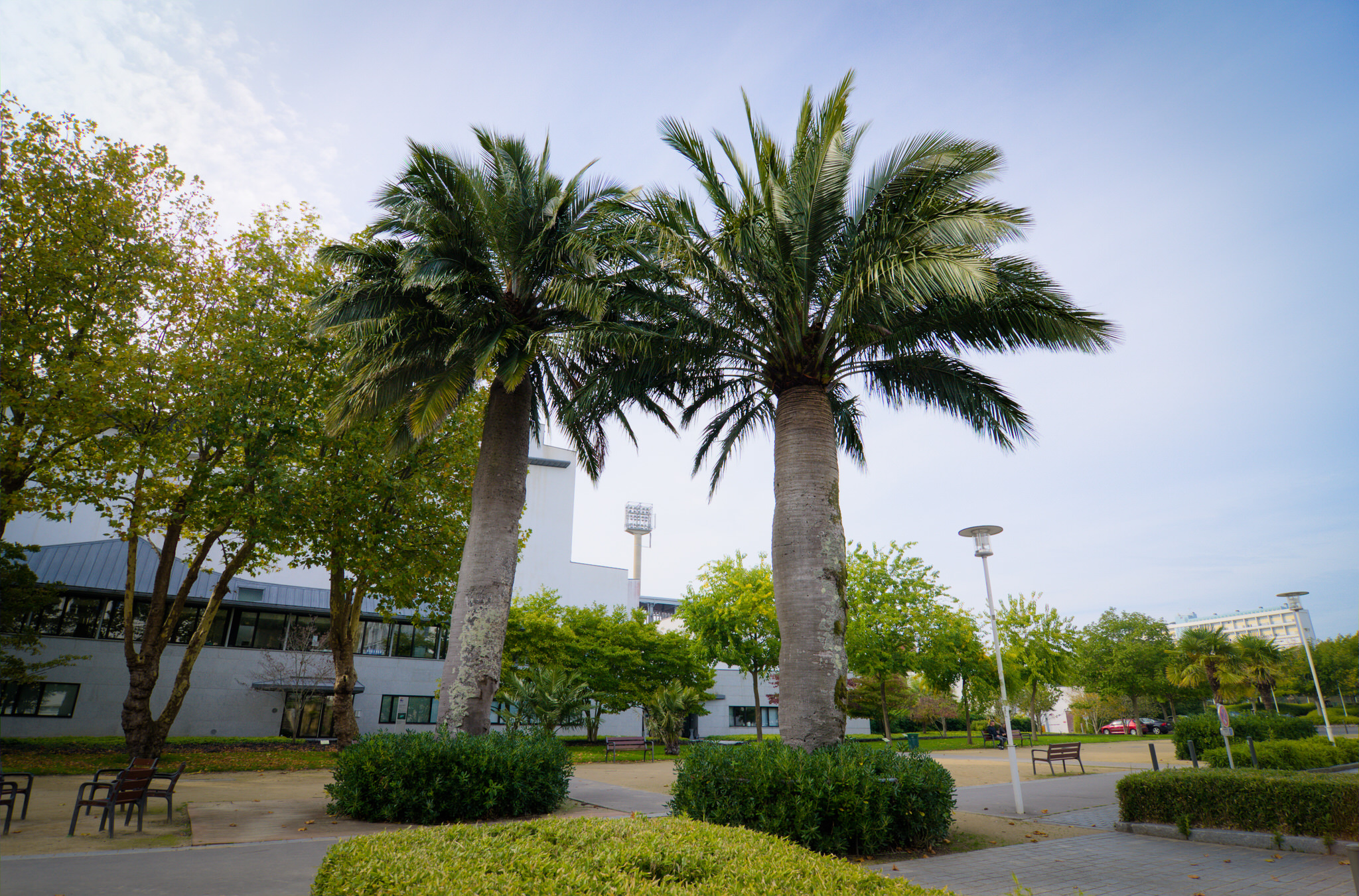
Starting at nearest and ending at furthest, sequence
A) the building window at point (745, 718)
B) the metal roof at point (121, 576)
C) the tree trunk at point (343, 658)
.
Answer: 1. the tree trunk at point (343, 658)
2. the metal roof at point (121, 576)
3. the building window at point (745, 718)

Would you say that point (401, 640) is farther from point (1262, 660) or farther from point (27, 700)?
point (1262, 660)

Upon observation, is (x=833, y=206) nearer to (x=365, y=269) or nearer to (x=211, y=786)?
(x=365, y=269)

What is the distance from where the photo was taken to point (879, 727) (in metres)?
59.8

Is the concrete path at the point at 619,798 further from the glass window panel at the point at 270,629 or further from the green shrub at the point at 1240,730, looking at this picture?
the glass window panel at the point at 270,629

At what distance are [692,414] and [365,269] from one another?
23.9 ft

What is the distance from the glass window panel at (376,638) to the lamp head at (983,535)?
34.4 m

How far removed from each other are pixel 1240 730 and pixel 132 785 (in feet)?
96.1

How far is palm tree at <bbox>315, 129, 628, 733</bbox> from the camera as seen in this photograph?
12.3 m

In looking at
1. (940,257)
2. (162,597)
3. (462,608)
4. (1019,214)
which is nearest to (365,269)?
(462,608)

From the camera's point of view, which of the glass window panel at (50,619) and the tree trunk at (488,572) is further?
the glass window panel at (50,619)

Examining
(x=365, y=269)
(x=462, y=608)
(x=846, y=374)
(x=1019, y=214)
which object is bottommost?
(x=462, y=608)

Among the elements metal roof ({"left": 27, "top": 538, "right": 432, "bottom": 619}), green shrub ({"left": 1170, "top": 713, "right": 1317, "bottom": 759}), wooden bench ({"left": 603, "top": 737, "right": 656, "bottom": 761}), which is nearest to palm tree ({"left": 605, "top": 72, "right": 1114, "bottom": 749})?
green shrub ({"left": 1170, "top": 713, "right": 1317, "bottom": 759})

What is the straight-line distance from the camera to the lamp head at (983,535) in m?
14.0

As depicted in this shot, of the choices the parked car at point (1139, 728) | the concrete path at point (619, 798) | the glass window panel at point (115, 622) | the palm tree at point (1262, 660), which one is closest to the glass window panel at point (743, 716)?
the parked car at point (1139, 728)
